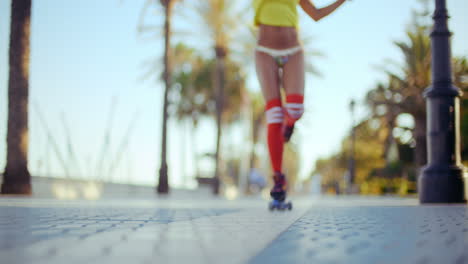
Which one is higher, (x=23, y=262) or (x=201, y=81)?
(x=201, y=81)

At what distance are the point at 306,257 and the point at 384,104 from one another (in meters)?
25.3

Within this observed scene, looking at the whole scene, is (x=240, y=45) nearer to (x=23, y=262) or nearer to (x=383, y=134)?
(x=383, y=134)

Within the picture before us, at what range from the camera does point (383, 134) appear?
107 feet

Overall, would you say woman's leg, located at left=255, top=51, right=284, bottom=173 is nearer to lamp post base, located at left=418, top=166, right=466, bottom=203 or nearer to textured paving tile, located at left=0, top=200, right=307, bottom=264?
textured paving tile, located at left=0, top=200, right=307, bottom=264

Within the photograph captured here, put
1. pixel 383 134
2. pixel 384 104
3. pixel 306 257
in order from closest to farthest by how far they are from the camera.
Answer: pixel 306 257 → pixel 384 104 → pixel 383 134

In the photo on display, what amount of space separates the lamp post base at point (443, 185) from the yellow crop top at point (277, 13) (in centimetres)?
327

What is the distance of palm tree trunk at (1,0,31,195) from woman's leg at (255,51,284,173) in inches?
266

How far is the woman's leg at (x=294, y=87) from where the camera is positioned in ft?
17.4

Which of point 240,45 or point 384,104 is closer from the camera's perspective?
point 240,45

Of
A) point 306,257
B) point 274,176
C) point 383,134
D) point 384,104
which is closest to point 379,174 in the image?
point 383,134

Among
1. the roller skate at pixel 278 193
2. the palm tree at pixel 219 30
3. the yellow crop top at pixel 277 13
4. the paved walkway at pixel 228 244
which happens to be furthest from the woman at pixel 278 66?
the palm tree at pixel 219 30

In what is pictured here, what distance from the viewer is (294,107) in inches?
208

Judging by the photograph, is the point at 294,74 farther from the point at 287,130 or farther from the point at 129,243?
the point at 129,243

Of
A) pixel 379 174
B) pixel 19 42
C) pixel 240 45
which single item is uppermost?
pixel 240 45
